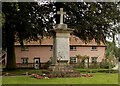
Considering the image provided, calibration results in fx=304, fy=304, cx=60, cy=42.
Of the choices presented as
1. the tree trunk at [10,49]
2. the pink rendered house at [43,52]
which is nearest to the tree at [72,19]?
the tree trunk at [10,49]

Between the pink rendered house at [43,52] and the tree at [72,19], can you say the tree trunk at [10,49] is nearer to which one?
the tree at [72,19]

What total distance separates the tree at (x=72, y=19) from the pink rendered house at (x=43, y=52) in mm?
24158

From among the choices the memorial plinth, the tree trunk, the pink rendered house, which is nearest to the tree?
the tree trunk

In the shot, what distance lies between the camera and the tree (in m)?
28.8

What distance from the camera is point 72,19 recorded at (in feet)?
98.0

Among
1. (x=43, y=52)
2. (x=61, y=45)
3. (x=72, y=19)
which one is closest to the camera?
(x=61, y=45)

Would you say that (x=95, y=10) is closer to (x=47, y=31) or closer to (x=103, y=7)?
A: (x=103, y=7)

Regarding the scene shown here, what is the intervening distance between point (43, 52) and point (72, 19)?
26889mm

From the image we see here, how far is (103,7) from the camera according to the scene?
3003 centimetres

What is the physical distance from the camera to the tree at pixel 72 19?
28844 millimetres

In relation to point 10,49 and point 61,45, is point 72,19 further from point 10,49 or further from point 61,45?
point 61,45

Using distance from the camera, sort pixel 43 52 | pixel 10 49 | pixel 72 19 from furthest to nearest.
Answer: pixel 43 52
pixel 10 49
pixel 72 19

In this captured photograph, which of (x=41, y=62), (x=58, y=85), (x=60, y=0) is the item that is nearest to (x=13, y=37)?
(x=60, y=0)

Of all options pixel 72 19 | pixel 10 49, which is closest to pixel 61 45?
pixel 72 19
